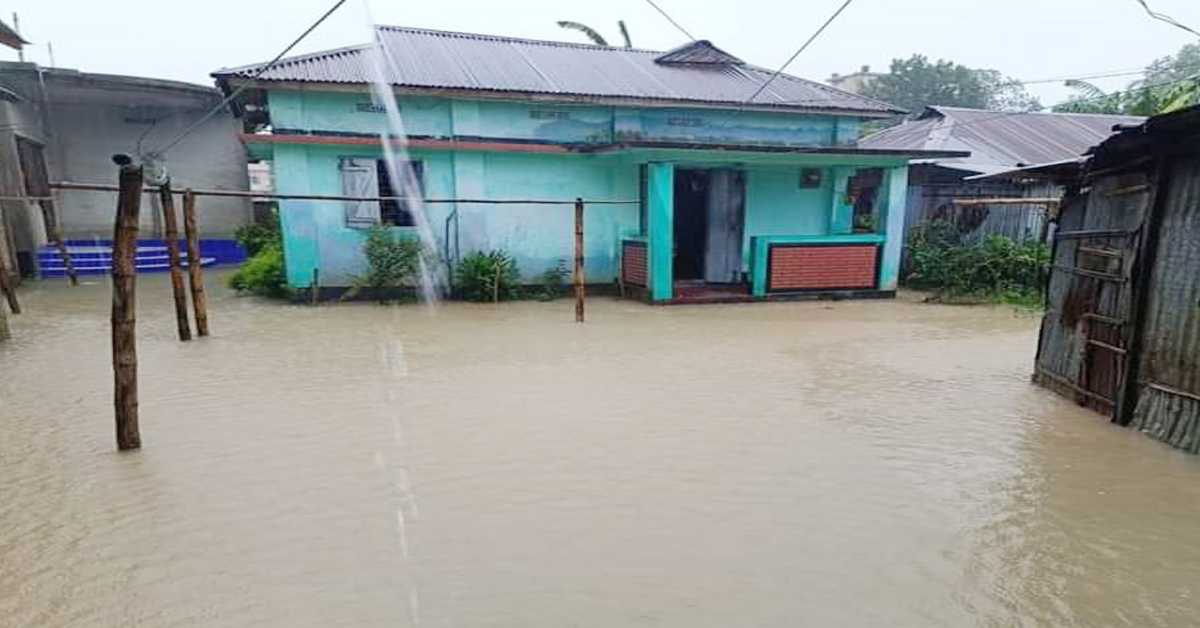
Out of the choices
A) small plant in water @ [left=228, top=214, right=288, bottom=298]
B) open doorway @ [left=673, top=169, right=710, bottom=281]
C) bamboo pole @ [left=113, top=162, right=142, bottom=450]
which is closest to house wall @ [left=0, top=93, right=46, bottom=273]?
small plant in water @ [left=228, top=214, right=288, bottom=298]

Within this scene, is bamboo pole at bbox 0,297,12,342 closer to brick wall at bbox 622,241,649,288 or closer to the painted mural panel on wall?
brick wall at bbox 622,241,649,288

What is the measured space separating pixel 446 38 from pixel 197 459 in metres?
12.7

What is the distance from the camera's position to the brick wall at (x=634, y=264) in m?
12.2

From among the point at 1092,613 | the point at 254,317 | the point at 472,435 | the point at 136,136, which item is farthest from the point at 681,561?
the point at 136,136

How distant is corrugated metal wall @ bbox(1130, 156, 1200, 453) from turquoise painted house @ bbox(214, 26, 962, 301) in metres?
7.02

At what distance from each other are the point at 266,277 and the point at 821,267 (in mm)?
10693

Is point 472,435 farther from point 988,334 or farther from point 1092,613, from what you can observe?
point 988,334

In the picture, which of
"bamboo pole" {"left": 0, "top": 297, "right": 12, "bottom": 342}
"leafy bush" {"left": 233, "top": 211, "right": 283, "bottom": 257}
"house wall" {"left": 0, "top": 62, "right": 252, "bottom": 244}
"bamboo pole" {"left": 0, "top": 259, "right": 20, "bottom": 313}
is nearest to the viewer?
"bamboo pole" {"left": 0, "top": 297, "right": 12, "bottom": 342}

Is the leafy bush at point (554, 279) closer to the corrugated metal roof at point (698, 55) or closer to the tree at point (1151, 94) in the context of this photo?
the corrugated metal roof at point (698, 55)

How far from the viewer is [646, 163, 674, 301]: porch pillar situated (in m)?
11.6

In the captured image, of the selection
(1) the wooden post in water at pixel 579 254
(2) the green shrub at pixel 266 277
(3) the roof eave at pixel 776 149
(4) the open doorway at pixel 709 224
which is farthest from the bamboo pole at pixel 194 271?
(4) the open doorway at pixel 709 224

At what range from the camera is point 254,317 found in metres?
10.2

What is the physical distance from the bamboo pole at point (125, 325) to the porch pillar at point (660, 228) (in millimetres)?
8219

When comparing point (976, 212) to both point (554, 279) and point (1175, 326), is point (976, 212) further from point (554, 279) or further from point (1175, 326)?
point (1175, 326)
